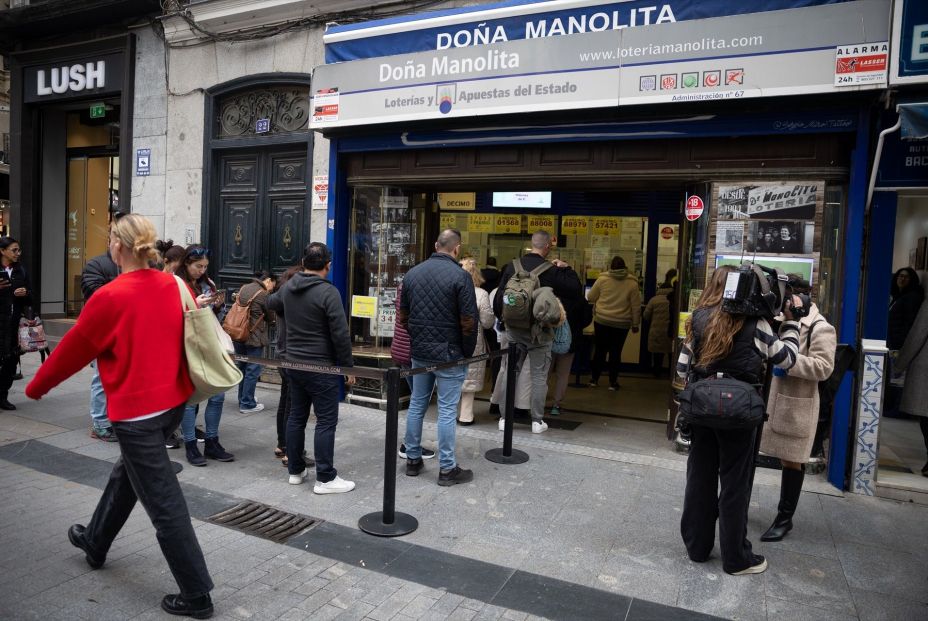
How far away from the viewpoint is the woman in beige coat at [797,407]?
4.07 metres

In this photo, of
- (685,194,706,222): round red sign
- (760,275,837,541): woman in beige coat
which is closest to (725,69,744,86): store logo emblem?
(685,194,706,222): round red sign

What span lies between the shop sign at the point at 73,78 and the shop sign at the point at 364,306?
18.2 ft

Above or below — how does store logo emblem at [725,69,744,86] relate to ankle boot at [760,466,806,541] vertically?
above

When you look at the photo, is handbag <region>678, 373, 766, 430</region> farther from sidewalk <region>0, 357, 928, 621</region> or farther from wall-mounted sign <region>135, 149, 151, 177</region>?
wall-mounted sign <region>135, 149, 151, 177</region>

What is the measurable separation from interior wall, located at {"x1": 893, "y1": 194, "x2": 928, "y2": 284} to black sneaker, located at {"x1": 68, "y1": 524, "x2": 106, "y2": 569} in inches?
329

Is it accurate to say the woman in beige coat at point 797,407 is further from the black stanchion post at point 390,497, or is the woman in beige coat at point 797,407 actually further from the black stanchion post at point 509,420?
the black stanchion post at point 390,497

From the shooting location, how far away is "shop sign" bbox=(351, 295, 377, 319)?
26.0ft

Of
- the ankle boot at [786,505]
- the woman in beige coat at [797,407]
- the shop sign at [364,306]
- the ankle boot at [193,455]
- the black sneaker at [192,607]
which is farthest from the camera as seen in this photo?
the shop sign at [364,306]

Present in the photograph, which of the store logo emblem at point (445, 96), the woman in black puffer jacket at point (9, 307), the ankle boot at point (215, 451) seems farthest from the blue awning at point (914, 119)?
the woman in black puffer jacket at point (9, 307)

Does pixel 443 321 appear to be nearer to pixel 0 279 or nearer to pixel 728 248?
pixel 728 248

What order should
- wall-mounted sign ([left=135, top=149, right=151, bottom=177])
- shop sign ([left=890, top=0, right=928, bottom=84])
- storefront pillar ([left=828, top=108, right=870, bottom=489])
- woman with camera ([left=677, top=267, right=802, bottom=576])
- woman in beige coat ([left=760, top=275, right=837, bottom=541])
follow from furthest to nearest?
wall-mounted sign ([left=135, top=149, right=151, bottom=177]) < storefront pillar ([left=828, top=108, right=870, bottom=489]) < shop sign ([left=890, top=0, right=928, bottom=84]) < woman in beige coat ([left=760, top=275, right=837, bottom=541]) < woman with camera ([left=677, top=267, right=802, bottom=576])

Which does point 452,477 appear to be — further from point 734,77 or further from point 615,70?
point 734,77

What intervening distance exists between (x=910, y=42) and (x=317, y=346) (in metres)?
4.80

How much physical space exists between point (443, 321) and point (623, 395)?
431 centimetres
